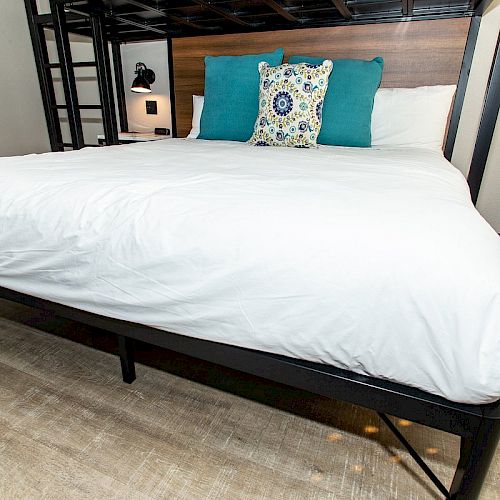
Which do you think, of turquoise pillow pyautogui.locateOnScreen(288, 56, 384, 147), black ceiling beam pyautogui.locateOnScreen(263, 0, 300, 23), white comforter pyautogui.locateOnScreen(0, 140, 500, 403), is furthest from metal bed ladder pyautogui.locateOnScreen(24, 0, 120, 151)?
white comforter pyautogui.locateOnScreen(0, 140, 500, 403)

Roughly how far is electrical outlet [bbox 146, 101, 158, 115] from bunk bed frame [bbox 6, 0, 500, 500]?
353 mm

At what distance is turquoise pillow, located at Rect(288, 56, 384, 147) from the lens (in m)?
1.97

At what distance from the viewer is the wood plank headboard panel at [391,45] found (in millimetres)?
2195

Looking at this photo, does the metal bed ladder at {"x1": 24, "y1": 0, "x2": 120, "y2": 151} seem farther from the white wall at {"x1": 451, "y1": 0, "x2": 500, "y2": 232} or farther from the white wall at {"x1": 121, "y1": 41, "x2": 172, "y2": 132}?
the white wall at {"x1": 451, "y1": 0, "x2": 500, "y2": 232}

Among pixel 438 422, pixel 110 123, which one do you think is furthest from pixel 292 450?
pixel 110 123

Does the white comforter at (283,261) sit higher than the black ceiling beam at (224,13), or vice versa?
the black ceiling beam at (224,13)

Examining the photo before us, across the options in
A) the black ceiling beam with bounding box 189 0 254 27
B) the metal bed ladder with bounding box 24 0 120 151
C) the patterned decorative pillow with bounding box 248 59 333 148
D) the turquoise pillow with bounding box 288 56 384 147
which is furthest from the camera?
the metal bed ladder with bounding box 24 0 120 151

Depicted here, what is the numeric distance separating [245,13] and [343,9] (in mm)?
702

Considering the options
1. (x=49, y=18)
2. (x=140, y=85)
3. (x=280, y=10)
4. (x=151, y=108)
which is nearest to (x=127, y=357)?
(x=280, y=10)

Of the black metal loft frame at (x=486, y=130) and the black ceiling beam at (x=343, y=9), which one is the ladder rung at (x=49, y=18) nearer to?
the black ceiling beam at (x=343, y=9)

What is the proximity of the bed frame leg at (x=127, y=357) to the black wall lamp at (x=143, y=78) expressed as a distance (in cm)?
263

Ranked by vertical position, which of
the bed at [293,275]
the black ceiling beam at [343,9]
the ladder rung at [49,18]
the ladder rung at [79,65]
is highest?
the ladder rung at [49,18]

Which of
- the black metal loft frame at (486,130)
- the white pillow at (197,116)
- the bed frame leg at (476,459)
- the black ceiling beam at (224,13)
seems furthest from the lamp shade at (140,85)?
the bed frame leg at (476,459)

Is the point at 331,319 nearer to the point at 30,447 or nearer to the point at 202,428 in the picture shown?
the point at 202,428
